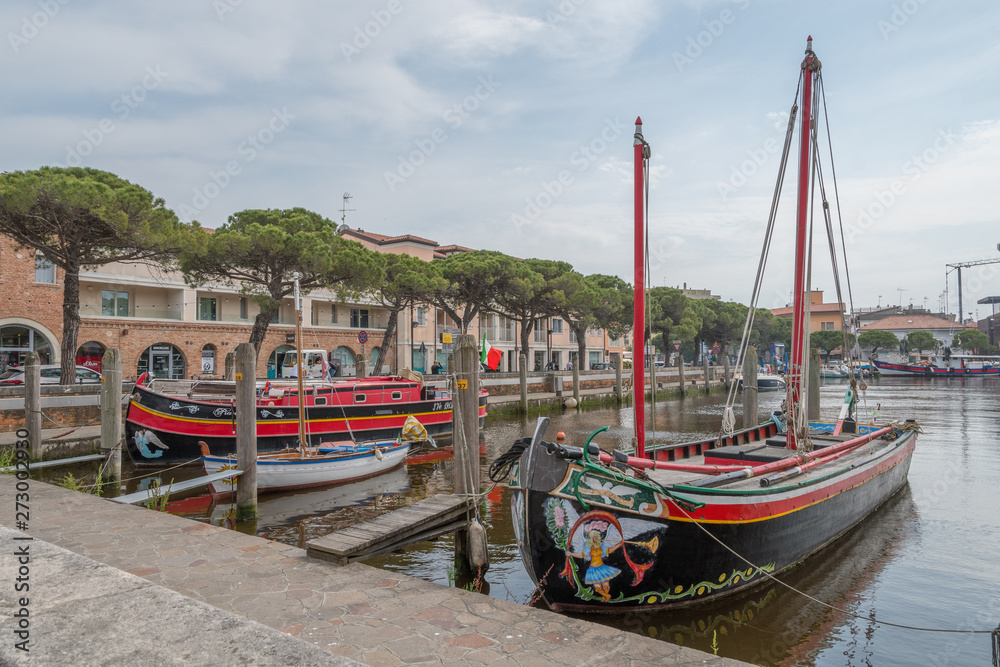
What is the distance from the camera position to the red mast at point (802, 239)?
9242 mm

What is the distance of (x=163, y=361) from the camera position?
107 feet

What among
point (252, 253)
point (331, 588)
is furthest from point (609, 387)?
point (331, 588)

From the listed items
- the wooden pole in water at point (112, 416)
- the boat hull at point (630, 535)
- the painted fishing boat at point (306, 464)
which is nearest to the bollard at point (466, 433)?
the boat hull at point (630, 535)

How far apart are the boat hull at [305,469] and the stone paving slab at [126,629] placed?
26.5 ft

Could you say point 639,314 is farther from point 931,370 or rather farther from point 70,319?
point 931,370

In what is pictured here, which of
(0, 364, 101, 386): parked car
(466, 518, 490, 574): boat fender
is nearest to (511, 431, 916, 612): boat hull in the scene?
(466, 518, 490, 574): boat fender

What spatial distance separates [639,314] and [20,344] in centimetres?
3075

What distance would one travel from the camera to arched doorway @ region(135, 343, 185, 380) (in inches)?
1261

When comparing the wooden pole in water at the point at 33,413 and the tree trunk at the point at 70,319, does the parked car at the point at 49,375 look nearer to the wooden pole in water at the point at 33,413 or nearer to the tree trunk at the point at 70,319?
the tree trunk at the point at 70,319

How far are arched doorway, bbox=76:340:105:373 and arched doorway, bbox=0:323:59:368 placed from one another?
1.02 metres

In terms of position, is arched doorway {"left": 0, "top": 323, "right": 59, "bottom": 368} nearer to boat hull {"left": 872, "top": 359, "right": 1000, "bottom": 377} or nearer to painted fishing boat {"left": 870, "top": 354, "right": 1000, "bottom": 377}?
painted fishing boat {"left": 870, "top": 354, "right": 1000, "bottom": 377}

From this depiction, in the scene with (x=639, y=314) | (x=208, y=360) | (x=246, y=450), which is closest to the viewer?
(x=639, y=314)

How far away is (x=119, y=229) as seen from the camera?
1888 centimetres

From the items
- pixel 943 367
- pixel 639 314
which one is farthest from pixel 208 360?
pixel 943 367
